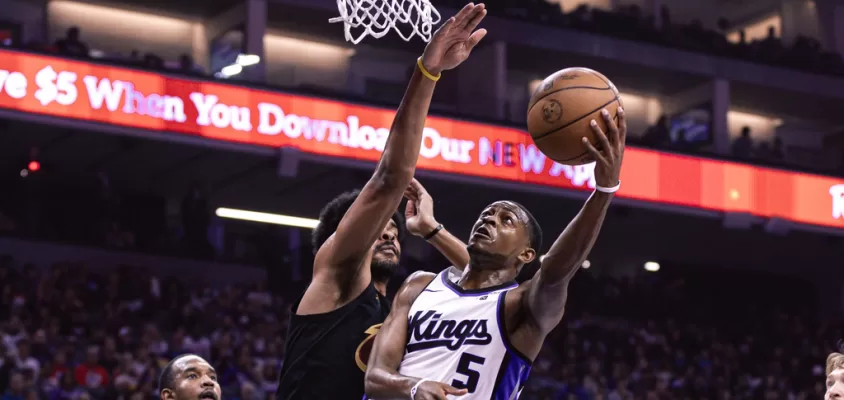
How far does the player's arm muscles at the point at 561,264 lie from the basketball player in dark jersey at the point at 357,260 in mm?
648

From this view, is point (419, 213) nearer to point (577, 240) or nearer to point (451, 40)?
point (577, 240)

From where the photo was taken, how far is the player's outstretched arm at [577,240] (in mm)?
4641

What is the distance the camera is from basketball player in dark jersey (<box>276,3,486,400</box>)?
4.68m

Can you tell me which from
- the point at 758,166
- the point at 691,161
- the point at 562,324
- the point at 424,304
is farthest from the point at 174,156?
the point at 424,304

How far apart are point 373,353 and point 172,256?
14.9m

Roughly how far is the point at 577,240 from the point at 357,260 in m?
0.91

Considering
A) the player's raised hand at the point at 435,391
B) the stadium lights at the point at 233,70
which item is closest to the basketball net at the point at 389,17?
the player's raised hand at the point at 435,391

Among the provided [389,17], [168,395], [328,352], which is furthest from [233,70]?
[328,352]

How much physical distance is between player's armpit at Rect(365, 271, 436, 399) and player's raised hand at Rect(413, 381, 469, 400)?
180mm

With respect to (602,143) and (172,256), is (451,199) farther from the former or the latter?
(602,143)

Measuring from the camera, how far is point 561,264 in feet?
Result: 15.8

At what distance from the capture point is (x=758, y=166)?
77.3 ft

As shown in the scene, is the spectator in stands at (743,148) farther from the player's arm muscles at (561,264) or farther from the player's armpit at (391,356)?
the player's arm muscles at (561,264)

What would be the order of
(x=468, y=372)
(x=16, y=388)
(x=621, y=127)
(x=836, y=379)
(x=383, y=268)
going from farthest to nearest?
(x=16, y=388), (x=836, y=379), (x=383, y=268), (x=468, y=372), (x=621, y=127)
